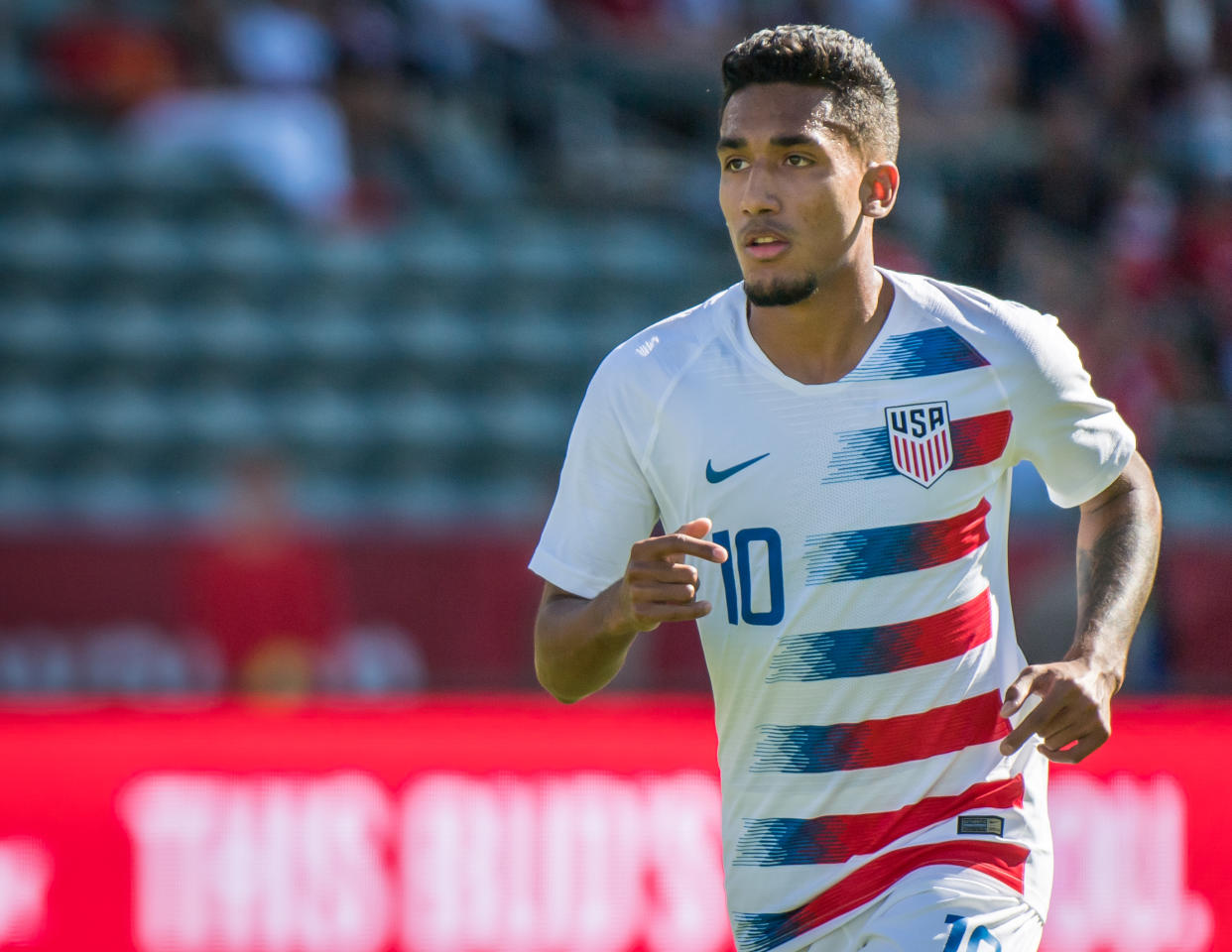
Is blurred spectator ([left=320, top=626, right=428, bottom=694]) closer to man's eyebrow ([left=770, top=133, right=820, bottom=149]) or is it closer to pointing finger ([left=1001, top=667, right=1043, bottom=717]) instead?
man's eyebrow ([left=770, top=133, right=820, bottom=149])

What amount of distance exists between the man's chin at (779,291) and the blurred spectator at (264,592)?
4891 mm

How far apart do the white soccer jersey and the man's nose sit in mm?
261

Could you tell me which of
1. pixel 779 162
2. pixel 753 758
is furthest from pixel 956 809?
pixel 779 162

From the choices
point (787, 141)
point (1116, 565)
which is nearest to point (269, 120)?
point (787, 141)

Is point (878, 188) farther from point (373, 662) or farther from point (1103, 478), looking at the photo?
point (373, 662)

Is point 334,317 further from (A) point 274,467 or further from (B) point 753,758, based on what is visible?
(B) point 753,758

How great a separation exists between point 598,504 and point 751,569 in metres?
0.31

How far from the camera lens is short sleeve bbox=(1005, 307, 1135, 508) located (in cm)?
318

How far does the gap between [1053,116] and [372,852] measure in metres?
8.00

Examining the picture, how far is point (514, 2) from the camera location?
11453 millimetres

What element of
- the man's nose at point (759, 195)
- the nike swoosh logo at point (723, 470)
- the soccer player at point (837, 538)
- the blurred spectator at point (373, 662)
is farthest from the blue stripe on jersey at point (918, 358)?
the blurred spectator at point (373, 662)

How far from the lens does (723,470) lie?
3109mm

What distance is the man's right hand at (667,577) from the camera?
2693mm

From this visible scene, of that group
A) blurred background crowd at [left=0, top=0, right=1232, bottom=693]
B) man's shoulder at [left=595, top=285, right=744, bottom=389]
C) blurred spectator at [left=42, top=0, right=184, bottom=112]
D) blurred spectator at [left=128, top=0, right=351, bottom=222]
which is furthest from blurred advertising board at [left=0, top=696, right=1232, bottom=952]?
blurred spectator at [left=42, top=0, right=184, bottom=112]
